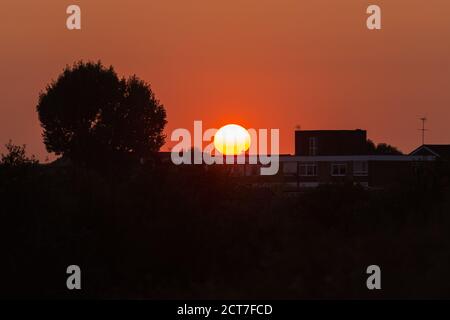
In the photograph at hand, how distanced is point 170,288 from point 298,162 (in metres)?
87.2

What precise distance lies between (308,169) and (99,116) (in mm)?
38136

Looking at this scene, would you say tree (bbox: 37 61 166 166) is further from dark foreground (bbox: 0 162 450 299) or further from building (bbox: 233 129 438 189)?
dark foreground (bbox: 0 162 450 299)

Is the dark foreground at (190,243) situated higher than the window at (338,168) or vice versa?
the window at (338,168)

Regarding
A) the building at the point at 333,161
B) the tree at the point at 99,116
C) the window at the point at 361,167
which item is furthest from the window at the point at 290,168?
the tree at the point at 99,116

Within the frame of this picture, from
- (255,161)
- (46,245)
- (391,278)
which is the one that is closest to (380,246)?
(391,278)

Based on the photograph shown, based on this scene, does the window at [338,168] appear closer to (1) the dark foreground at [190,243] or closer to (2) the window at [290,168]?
(2) the window at [290,168]

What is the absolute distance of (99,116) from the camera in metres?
79.3

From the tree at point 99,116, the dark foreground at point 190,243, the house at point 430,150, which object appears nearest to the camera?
the dark foreground at point 190,243

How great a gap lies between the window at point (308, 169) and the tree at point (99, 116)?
33.1 meters

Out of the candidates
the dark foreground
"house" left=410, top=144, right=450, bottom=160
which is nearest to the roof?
"house" left=410, top=144, right=450, bottom=160

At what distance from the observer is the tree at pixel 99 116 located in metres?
77.2

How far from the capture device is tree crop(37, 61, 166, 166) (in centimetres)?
7719

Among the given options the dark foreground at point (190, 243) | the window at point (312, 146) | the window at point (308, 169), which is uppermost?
the window at point (312, 146)

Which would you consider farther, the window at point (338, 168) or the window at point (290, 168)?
the window at point (290, 168)
